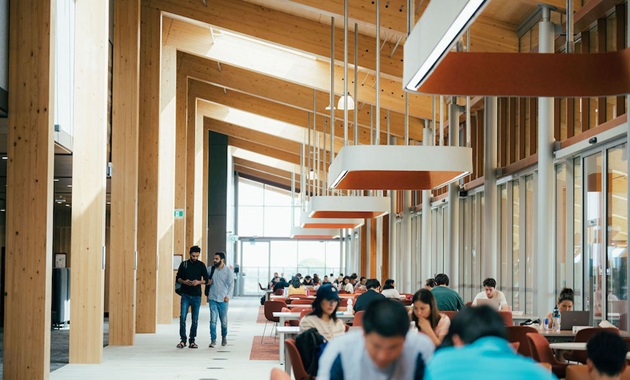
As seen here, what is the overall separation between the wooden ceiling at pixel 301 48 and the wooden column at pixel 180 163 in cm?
55

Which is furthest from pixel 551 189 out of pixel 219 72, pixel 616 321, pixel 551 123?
pixel 219 72

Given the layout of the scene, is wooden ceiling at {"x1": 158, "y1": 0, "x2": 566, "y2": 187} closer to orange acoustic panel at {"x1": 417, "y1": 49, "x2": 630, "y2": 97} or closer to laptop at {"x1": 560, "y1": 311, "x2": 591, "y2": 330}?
laptop at {"x1": 560, "y1": 311, "x2": 591, "y2": 330}

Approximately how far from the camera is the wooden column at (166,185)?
22016 millimetres

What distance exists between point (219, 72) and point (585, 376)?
67.8 ft

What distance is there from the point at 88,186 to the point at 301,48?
21.3 ft

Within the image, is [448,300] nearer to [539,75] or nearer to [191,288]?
[539,75]

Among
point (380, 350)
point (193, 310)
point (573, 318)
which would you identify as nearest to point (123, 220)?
point (193, 310)

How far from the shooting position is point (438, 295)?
11.6 meters

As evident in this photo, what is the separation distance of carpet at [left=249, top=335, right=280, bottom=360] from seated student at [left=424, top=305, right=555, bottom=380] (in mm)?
11160

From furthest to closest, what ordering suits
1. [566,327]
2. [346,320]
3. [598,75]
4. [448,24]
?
[346,320]
[566,327]
[598,75]
[448,24]

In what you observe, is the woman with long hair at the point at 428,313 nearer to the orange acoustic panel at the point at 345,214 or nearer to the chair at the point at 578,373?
the chair at the point at 578,373

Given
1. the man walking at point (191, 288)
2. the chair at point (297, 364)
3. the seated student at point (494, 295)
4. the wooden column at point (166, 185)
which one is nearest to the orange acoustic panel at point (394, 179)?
the seated student at point (494, 295)

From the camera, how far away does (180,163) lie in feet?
86.2

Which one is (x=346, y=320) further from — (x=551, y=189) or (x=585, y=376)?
(x=585, y=376)
